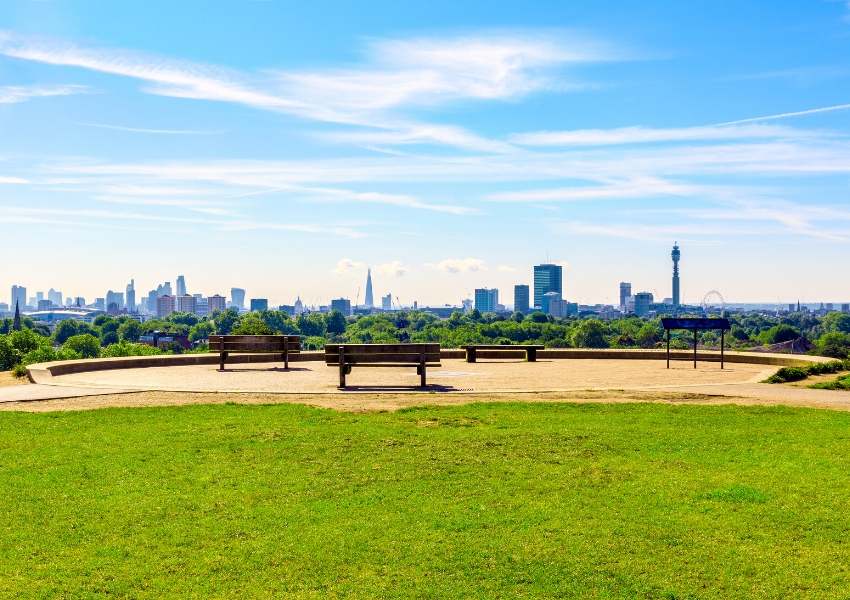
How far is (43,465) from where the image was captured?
912cm

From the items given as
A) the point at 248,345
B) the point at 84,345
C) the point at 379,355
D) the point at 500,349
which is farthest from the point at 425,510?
the point at 84,345

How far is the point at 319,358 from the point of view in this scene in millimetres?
27312

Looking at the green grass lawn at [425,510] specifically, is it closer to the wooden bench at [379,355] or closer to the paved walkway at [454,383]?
the paved walkway at [454,383]

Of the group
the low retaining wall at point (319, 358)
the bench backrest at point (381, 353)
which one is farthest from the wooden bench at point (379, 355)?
the low retaining wall at point (319, 358)

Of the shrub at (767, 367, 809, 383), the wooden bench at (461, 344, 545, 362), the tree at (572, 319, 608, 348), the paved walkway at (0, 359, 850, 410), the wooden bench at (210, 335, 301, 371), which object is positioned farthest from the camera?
the tree at (572, 319, 608, 348)

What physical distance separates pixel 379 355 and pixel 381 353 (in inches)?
2.5

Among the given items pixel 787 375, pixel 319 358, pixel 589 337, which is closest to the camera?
pixel 787 375

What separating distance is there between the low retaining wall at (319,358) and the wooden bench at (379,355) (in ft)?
22.4

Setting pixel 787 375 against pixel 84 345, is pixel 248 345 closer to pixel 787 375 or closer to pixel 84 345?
pixel 787 375

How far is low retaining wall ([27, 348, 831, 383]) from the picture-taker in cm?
2152

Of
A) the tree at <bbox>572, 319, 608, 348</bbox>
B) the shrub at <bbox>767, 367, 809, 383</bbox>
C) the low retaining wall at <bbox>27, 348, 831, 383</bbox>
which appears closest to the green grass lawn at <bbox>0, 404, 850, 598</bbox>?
the shrub at <bbox>767, 367, 809, 383</bbox>

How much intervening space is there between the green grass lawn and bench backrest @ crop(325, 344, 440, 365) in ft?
17.8

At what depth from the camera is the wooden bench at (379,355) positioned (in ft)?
56.6

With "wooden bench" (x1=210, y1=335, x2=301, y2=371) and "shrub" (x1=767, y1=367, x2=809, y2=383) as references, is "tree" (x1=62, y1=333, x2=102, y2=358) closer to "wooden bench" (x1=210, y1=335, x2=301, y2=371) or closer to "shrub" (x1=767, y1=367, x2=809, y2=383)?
"wooden bench" (x1=210, y1=335, x2=301, y2=371)
